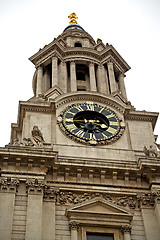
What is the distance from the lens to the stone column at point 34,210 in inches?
1053

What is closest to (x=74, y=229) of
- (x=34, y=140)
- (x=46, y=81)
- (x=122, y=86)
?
(x=34, y=140)

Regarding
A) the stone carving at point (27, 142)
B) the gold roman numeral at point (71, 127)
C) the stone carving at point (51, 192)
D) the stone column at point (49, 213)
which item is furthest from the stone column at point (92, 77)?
the stone column at point (49, 213)

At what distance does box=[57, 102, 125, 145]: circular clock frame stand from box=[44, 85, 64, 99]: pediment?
115 inches

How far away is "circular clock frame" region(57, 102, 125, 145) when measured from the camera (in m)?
34.6

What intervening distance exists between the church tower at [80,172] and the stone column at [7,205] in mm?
46

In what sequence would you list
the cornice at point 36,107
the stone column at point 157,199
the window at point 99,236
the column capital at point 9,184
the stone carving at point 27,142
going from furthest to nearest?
the cornice at point 36,107 → the stone carving at point 27,142 → the stone column at point 157,199 → the column capital at point 9,184 → the window at point 99,236

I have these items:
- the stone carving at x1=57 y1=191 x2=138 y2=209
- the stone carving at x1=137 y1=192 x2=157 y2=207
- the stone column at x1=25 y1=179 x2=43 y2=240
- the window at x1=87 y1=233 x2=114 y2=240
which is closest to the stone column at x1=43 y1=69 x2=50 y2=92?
the stone carving at x1=57 y1=191 x2=138 y2=209

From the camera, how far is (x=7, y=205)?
92.1 feet

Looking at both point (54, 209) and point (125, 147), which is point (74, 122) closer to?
point (125, 147)

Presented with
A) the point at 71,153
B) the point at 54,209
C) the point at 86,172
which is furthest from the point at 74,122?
the point at 54,209

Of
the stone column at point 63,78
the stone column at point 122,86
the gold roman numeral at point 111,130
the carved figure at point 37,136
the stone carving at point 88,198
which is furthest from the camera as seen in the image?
the stone column at point 122,86

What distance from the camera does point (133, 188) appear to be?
30.7 m

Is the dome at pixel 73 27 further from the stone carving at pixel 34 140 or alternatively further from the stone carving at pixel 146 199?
the stone carving at pixel 146 199

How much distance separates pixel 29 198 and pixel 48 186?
1.56 metres
